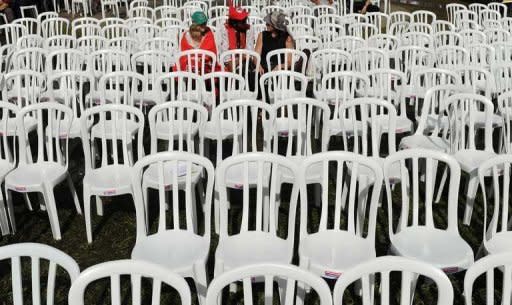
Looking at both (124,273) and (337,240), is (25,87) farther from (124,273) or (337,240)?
(124,273)

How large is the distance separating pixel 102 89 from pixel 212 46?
1.73 metres

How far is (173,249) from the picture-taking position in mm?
3648

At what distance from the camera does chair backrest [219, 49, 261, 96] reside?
6.50m

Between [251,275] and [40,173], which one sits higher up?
[251,275]

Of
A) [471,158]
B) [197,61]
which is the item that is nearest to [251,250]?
[471,158]

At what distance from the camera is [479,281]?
164 inches

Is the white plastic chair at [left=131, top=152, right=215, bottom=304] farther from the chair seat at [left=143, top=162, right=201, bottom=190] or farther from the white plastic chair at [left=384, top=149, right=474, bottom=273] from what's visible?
the white plastic chair at [left=384, top=149, right=474, bottom=273]

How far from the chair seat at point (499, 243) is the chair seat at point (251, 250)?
1337 mm

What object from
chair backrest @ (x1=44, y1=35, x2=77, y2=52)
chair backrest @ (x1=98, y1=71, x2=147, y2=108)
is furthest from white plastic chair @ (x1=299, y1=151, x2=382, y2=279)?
chair backrest @ (x1=44, y1=35, x2=77, y2=52)

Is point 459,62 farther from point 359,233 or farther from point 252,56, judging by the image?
point 359,233

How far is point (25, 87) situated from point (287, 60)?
2.91 meters

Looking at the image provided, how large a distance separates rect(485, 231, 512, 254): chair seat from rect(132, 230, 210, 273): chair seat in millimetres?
1873

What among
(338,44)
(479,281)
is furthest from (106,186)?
(338,44)

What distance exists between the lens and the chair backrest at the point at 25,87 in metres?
5.73
